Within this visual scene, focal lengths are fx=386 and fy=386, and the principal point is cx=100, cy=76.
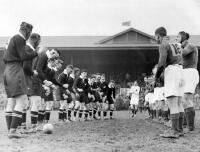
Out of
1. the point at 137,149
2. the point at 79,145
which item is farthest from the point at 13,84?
the point at 137,149

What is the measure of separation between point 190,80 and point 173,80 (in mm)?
1522

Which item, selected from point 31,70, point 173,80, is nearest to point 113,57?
point 31,70

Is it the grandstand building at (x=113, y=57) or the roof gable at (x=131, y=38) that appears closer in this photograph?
the grandstand building at (x=113, y=57)

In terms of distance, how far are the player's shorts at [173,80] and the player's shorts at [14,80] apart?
306 centimetres

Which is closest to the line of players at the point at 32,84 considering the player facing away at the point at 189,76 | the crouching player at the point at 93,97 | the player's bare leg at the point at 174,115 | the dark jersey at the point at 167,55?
the crouching player at the point at 93,97

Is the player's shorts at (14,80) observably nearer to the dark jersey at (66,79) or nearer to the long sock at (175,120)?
the long sock at (175,120)

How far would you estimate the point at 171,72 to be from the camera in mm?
8359

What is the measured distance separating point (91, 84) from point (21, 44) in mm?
9568

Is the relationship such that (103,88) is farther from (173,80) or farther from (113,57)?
(173,80)

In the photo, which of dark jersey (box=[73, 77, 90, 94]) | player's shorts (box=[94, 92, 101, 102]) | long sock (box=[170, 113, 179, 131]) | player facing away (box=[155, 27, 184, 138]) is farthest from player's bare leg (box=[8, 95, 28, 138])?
player's shorts (box=[94, 92, 101, 102])

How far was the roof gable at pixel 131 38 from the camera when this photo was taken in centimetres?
2784

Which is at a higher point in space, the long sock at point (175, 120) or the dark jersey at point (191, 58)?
the dark jersey at point (191, 58)

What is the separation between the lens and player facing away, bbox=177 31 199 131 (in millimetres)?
9492

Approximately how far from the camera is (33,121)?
32.9ft
